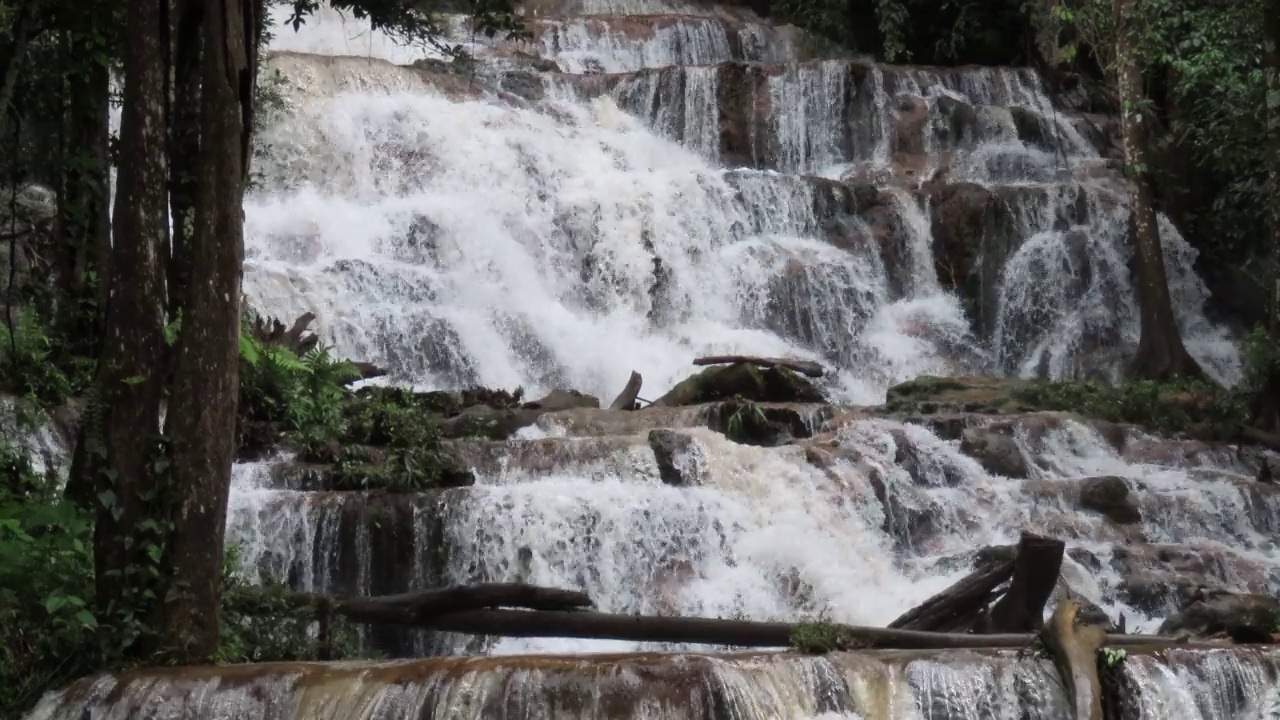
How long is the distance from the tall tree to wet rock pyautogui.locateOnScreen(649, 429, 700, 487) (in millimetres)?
5393

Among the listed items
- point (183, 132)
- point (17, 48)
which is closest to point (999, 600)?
point (183, 132)

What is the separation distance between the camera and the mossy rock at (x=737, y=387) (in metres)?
14.9

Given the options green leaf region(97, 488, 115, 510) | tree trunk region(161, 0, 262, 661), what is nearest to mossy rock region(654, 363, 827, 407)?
tree trunk region(161, 0, 262, 661)

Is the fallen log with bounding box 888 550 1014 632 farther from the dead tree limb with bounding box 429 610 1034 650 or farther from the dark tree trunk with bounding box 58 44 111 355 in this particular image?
the dark tree trunk with bounding box 58 44 111 355

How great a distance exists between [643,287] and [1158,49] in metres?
7.74

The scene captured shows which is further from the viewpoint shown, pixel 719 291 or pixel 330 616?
pixel 719 291

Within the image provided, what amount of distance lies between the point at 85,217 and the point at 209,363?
Result: 13.0ft

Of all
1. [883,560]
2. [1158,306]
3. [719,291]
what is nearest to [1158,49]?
[1158,306]

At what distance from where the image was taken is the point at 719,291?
1959 centimetres

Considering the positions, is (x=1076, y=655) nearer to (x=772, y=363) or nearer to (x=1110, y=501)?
(x=1110, y=501)

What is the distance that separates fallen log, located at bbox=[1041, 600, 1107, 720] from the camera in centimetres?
694

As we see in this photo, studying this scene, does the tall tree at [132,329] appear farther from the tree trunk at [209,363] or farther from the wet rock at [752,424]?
the wet rock at [752,424]

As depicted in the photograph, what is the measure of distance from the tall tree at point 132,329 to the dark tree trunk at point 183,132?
0.96 feet

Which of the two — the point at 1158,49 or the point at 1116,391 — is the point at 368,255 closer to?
the point at 1116,391
